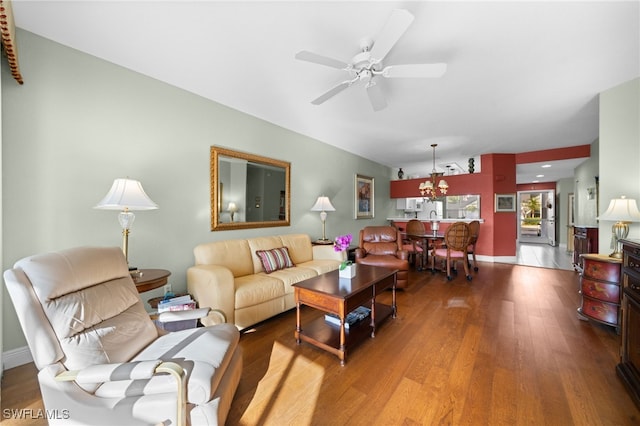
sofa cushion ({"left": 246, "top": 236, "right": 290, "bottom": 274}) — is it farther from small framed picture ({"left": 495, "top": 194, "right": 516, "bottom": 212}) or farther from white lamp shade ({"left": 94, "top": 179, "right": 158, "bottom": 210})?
small framed picture ({"left": 495, "top": 194, "right": 516, "bottom": 212})

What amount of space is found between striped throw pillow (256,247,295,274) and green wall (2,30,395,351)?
52 cm

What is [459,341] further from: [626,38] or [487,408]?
[626,38]

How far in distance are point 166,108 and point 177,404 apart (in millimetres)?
2820

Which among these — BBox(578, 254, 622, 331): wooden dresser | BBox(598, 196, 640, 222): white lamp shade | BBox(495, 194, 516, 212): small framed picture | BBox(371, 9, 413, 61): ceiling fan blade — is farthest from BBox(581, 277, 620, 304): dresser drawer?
BBox(495, 194, 516, 212): small framed picture

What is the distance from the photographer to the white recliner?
1008mm

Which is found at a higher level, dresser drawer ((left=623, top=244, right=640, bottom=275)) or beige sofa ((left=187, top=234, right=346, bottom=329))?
dresser drawer ((left=623, top=244, right=640, bottom=275))

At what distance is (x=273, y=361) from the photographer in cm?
196

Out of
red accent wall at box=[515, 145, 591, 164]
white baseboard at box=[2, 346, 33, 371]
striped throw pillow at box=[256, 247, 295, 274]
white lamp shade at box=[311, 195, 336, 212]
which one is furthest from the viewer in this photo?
red accent wall at box=[515, 145, 591, 164]

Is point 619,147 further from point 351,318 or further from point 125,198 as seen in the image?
point 125,198

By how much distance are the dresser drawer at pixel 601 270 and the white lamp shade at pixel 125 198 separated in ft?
14.0

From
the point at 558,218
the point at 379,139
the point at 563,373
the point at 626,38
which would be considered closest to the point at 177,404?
the point at 563,373

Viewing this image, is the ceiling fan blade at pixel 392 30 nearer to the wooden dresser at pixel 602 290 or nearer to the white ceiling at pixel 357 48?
the white ceiling at pixel 357 48

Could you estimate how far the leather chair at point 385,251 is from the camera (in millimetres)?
3683

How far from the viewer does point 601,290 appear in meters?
2.45
